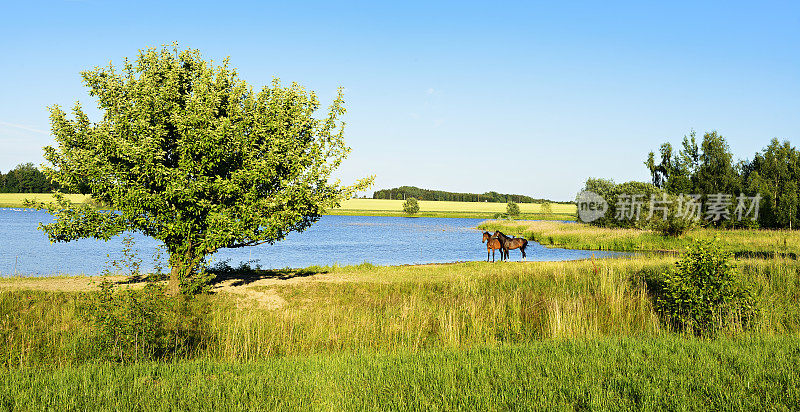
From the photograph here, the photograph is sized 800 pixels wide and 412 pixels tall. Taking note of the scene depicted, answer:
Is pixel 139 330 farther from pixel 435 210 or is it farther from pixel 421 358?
pixel 435 210

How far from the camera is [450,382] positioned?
22.3 ft

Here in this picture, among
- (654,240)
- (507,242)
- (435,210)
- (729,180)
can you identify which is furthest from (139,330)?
(435,210)

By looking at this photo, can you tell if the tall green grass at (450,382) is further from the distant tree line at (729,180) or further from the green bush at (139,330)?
the distant tree line at (729,180)

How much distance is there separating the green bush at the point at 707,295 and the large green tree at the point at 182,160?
10621 millimetres

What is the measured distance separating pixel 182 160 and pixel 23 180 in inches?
5306

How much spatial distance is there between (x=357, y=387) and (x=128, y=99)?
12133 mm

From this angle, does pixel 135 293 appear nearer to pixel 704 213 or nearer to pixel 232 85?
pixel 232 85

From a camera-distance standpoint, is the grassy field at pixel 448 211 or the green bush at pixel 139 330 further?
the grassy field at pixel 448 211

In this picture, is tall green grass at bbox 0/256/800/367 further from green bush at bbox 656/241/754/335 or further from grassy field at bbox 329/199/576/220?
grassy field at bbox 329/199/576/220

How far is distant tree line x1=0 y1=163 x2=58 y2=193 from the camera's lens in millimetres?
109062

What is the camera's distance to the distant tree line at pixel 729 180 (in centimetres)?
5966

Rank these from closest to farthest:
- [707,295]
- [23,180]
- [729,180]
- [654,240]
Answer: [707,295] → [654,240] → [729,180] → [23,180]

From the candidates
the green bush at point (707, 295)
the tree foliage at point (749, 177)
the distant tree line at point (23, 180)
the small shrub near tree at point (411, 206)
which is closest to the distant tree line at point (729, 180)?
the tree foliage at point (749, 177)

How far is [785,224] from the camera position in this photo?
59.5m
